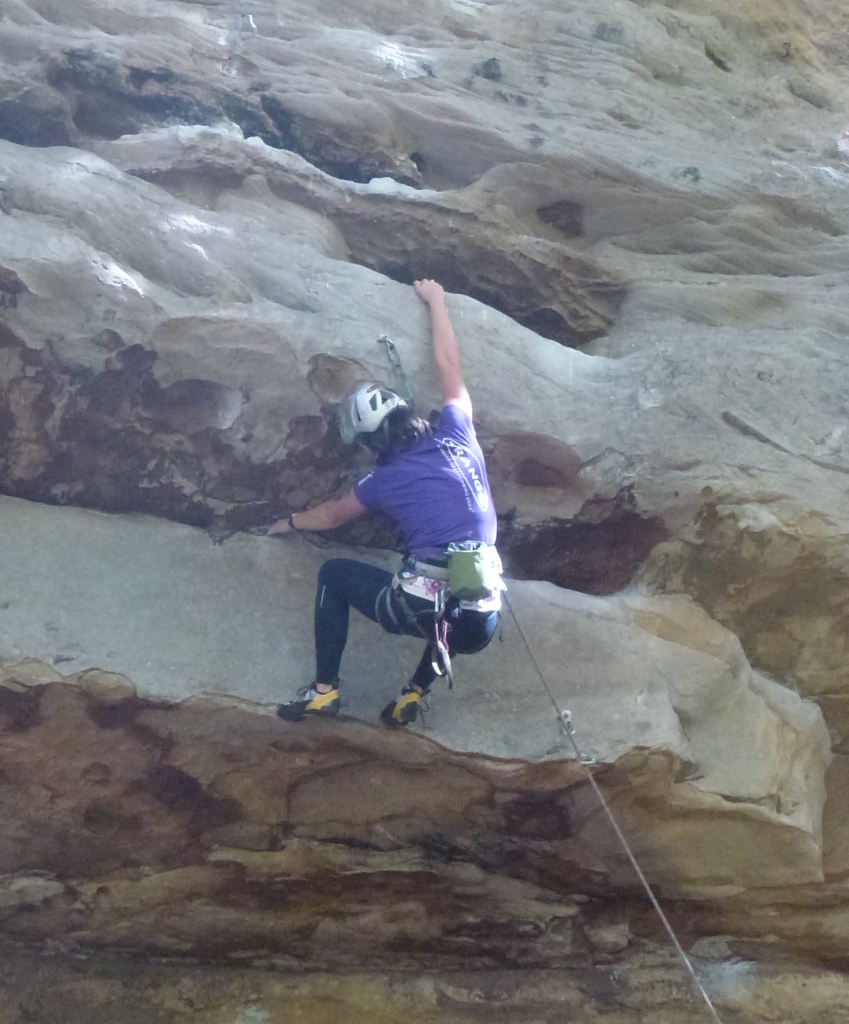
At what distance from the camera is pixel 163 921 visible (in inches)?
167

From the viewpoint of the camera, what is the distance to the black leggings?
10.8 feet

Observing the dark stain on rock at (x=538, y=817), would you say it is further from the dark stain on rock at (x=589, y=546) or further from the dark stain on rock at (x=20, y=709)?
the dark stain on rock at (x=20, y=709)

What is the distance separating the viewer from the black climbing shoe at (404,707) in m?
3.43

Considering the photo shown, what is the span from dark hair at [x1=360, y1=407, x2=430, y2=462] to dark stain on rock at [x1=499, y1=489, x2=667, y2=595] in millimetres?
862

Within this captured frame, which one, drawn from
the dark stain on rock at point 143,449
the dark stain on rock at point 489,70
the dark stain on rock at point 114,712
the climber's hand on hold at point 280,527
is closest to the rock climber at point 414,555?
the climber's hand on hold at point 280,527

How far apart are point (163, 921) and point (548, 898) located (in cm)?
191

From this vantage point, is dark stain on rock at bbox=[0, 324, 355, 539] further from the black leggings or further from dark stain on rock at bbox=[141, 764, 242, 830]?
dark stain on rock at bbox=[141, 764, 242, 830]

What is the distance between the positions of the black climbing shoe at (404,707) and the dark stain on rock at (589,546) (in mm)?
968

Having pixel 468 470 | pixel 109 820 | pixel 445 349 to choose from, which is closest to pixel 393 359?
pixel 445 349

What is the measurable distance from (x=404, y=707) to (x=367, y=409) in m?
1.19

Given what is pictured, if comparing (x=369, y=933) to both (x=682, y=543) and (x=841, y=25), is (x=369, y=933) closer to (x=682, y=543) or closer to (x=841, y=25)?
(x=682, y=543)

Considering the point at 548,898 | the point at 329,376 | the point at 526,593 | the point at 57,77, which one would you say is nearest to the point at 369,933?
the point at 548,898

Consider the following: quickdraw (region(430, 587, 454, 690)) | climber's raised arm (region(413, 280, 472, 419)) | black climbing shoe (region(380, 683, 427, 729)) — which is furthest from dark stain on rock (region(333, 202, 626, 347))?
black climbing shoe (region(380, 683, 427, 729))

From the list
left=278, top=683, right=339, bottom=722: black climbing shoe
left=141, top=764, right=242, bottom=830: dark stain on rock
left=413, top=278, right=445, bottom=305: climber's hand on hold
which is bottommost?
left=141, top=764, right=242, bottom=830: dark stain on rock
